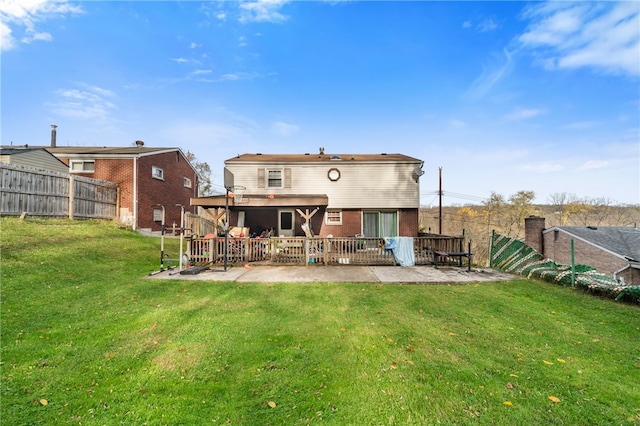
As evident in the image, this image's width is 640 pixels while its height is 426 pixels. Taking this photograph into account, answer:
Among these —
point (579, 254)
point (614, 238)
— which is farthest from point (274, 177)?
point (614, 238)

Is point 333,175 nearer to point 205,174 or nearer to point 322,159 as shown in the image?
point 322,159

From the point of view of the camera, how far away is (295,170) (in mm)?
17234

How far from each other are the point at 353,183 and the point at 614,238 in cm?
1662

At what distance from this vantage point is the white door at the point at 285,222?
1683 centimetres

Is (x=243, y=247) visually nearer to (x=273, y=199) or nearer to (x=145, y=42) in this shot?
(x=273, y=199)

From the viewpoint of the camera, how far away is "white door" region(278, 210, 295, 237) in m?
16.8

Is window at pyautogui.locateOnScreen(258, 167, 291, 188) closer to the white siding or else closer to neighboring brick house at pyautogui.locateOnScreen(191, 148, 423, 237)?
neighboring brick house at pyautogui.locateOnScreen(191, 148, 423, 237)

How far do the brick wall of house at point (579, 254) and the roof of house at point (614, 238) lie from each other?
32cm

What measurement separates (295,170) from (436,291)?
487 inches

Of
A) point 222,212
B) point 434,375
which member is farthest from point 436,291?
point 222,212

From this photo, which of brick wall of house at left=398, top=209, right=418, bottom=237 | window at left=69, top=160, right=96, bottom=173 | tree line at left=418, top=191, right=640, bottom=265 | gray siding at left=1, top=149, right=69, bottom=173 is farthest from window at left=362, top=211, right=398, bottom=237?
window at left=69, top=160, right=96, bottom=173

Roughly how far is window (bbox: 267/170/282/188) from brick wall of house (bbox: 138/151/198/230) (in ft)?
21.8

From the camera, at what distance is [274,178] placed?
17.2 m

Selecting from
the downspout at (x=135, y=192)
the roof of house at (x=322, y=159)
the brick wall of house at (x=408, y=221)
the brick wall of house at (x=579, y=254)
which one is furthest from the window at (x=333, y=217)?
the brick wall of house at (x=579, y=254)
